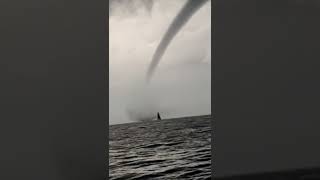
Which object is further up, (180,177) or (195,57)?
(195,57)

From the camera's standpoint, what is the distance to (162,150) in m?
2.89

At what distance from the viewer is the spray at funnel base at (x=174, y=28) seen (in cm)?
288

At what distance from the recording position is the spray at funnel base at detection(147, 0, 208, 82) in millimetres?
2885

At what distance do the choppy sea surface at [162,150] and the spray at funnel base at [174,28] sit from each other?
358mm

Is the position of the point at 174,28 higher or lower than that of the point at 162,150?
higher

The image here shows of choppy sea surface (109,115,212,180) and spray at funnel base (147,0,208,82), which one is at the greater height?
spray at funnel base (147,0,208,82)

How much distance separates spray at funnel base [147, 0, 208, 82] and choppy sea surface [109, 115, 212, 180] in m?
0.36

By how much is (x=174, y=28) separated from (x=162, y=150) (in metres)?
0.81
